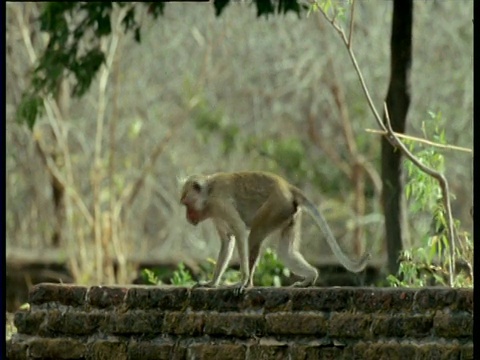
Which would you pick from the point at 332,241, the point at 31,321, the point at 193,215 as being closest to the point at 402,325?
the point at 332,241

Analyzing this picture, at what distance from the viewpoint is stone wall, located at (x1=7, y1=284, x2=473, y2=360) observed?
24.0 feet

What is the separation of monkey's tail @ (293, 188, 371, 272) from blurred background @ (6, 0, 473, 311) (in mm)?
8548

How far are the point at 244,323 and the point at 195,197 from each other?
122cm

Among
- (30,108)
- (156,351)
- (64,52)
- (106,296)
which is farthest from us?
(64,52)

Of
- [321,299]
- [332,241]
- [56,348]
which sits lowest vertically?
[56,348]

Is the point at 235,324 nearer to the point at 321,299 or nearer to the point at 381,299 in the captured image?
the point at 321,299

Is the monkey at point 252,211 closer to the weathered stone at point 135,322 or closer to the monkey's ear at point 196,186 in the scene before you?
the monkey's ear at point 196,186

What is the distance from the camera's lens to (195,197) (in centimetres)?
869

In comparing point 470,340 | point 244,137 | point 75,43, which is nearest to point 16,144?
point 244,137

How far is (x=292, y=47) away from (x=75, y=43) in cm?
711

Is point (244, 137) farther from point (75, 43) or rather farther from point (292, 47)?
point (75, 43)

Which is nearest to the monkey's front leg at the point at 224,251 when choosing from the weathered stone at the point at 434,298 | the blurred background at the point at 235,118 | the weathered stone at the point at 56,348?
the weathered stone at the point at 56,348

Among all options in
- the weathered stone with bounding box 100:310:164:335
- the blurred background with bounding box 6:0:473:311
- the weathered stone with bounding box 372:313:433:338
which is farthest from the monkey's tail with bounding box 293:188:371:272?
the blurred background with bounding box 6:0:473:311

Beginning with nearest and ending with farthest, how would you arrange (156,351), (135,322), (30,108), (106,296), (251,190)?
1. (156,351)
2. (135,322)
3. (106,296)
4. (251,190)
5. (30,108)
